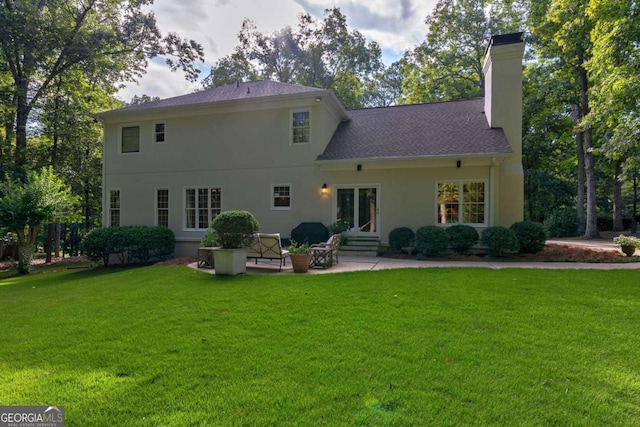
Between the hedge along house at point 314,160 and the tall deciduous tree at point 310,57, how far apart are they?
14719 millimetres

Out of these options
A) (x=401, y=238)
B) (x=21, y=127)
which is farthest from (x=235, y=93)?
(x=21, y=127)

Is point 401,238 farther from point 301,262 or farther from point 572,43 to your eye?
point 572,43

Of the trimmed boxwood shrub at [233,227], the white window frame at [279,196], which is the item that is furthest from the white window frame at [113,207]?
the trimmed boxwood shrub at [233,227]

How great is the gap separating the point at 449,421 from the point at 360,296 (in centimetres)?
332

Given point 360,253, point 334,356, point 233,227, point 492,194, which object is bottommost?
point 334,356

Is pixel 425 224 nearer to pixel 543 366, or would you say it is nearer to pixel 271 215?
pixel 271 215

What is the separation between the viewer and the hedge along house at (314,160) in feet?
36.9

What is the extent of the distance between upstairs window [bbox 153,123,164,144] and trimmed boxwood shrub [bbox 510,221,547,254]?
14270 mm

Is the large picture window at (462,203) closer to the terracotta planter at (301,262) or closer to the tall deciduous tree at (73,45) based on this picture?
the terracotta planter at (301,262)

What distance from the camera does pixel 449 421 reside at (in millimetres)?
2314

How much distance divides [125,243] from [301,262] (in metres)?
7.31

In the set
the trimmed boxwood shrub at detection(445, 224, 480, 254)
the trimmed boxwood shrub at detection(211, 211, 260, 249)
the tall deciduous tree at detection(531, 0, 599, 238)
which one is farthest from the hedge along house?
the trimmed boxwood shrub at detection(211, 211, 260, 249)

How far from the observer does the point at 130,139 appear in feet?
47.9

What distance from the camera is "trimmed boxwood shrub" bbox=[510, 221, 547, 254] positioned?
32.4 feet
